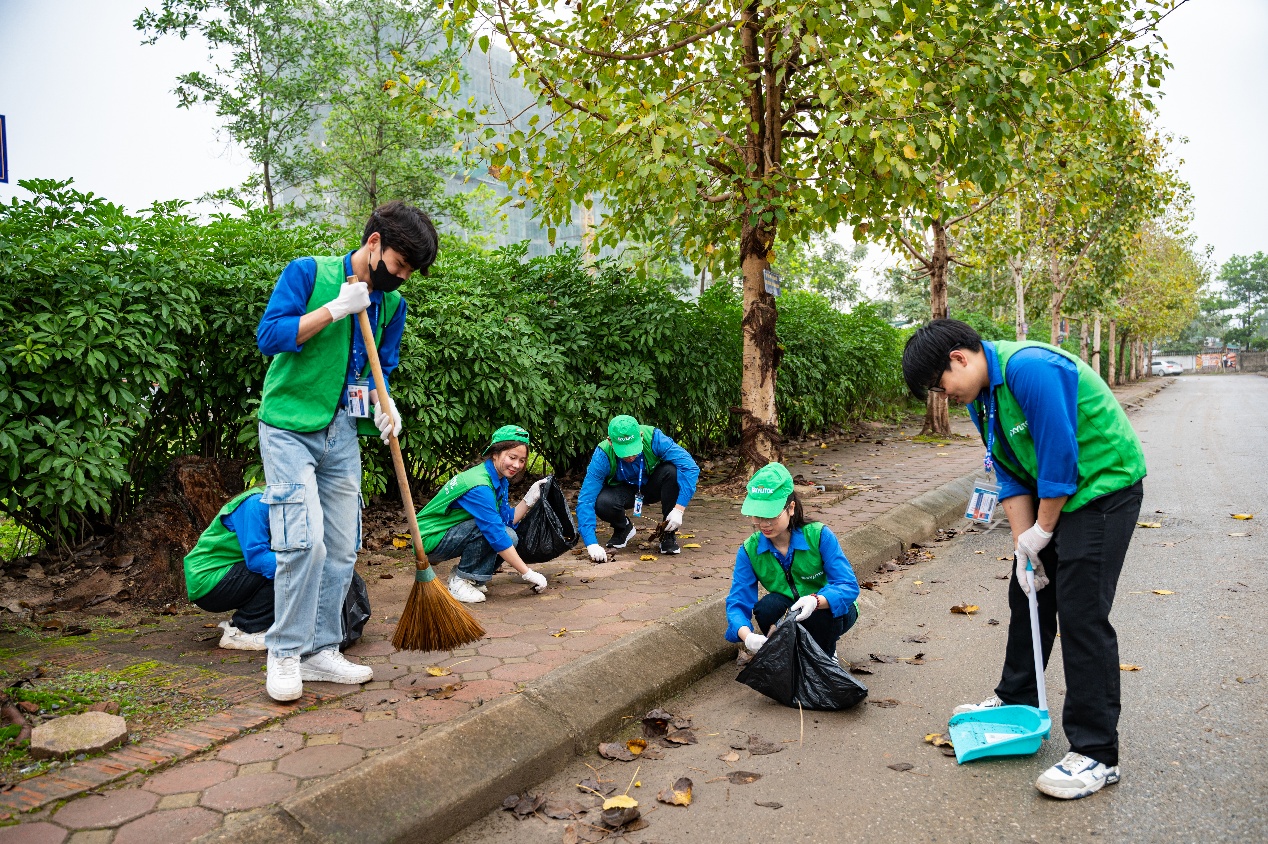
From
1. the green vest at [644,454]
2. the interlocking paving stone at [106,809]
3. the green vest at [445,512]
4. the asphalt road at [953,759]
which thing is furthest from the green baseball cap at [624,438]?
the interlocking paving stone at [106,809]

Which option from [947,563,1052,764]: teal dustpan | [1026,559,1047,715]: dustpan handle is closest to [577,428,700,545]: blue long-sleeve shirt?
[947,563,1052,764]: teal dustpan

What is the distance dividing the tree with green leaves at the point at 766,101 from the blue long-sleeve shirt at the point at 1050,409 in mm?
3762

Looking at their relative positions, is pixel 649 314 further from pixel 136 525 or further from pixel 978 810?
pixel 978 810

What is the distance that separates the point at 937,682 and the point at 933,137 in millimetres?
4285

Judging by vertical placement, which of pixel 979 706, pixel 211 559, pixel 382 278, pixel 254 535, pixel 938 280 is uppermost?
pixel 938 280

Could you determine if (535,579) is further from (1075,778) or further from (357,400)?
(1075,778)

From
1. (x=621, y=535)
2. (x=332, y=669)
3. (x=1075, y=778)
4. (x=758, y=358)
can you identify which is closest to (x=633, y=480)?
(x=621, y=535)

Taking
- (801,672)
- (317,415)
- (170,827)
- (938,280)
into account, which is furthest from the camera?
(938,280)

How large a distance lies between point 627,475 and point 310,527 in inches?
133

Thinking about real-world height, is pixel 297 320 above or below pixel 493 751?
above

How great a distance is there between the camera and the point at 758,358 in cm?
847

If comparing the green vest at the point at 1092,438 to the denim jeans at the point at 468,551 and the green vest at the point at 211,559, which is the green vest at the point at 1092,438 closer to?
the denim jeans at the point at 468,551

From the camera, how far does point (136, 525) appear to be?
194 inches

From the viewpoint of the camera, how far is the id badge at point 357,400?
11.9 ft
